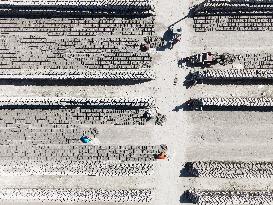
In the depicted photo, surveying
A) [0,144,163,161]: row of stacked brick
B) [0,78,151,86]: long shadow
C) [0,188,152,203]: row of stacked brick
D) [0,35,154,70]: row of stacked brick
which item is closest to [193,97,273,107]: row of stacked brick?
[0,78,151,86]: long shadow

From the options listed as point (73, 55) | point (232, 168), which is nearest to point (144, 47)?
point (73, 55)

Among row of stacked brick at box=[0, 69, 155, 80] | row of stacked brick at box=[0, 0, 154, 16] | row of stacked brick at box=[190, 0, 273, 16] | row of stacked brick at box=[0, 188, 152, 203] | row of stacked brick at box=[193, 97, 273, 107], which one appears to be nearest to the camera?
row of stacked brick at box=[0, 0, 154, 16]

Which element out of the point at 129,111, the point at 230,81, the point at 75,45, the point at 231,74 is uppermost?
the point at 75,45

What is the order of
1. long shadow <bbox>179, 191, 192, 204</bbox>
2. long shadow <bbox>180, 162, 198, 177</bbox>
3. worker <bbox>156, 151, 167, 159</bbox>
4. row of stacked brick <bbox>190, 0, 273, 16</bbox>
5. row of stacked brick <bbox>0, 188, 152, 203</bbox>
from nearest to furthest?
row of stacked brick <bbox>190, 0, 273, 16</bbox> → worker <bbox>156, 151, 167, 159</bbox> → long shadow <bbox>180, 162, 198, 177</bbox> → row of stacked brick <bbox>0, 188, 152, 203</bbox> → long shadow <bbox>179, 191, 192, 204</bbox>

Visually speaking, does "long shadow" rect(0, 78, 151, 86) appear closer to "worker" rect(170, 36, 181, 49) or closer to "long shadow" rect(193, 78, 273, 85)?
"worker" rect(170, 36, 181, 49)

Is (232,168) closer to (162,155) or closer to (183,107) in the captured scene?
(162,155)

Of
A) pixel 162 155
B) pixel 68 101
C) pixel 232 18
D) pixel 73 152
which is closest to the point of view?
pixel 232 18

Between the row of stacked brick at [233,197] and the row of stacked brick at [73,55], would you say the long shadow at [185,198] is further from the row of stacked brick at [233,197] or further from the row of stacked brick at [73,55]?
the row of stacked brick at [73,55]
